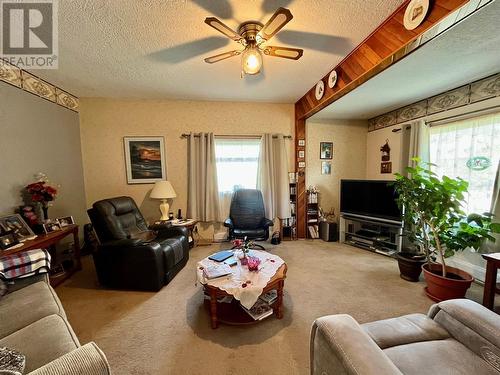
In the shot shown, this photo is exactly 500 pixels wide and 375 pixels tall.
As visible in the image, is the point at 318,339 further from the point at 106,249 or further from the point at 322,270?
the point at 106,249

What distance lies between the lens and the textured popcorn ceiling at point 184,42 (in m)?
1.57

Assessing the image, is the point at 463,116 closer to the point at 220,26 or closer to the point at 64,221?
the point at 220,26

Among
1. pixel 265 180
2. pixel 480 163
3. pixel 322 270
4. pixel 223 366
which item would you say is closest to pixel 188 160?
pixel 265 180

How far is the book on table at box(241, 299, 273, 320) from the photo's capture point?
5.62 feet

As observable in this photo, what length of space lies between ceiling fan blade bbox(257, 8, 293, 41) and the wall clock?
1386mm

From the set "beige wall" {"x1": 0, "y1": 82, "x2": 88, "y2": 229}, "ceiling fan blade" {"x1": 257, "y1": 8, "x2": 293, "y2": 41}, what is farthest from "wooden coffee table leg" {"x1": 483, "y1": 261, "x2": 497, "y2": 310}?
"beige wall" {"x1": 0, "y1": 82, "x2": 88, "y2": 229}

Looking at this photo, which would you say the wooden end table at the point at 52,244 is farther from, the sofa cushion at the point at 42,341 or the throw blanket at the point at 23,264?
the sofa cushion at the point at 42,341

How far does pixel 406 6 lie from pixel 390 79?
0.97 m

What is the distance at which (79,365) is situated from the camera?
0.76 metres

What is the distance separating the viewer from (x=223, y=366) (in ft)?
→ 4.50

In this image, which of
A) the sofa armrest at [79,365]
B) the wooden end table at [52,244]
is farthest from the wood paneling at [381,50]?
the wooden end table at [52,244]

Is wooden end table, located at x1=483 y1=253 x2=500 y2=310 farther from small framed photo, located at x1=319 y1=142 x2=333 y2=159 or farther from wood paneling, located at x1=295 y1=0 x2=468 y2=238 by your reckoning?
small framed photo, located at x1=319 y1=142 x2=333 y2=159

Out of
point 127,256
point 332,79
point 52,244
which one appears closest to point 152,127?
point 52,244

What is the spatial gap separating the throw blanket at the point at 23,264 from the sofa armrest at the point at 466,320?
2.75 metres
